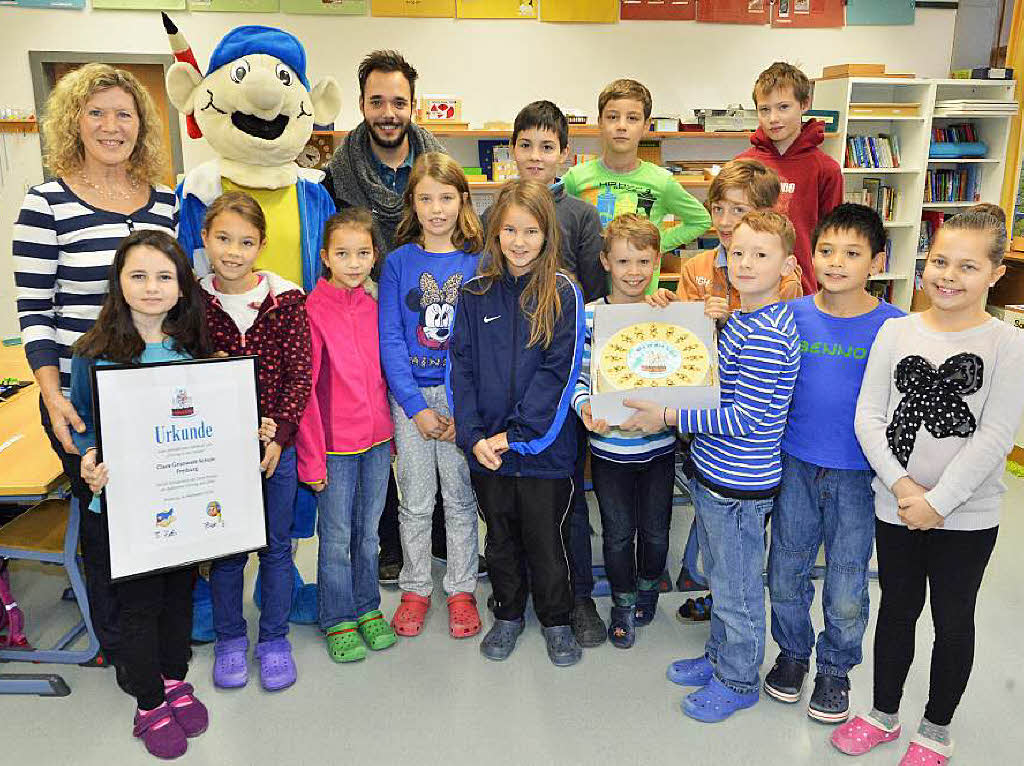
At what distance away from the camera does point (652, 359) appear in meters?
2.14

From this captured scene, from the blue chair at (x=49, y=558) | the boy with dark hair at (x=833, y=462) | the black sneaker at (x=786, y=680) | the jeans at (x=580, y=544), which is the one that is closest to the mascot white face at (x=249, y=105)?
the blue chair at (x=49, y=558)

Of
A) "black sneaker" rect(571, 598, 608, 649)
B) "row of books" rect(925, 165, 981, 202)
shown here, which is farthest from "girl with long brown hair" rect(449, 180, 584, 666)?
"row of books" rect(925, 165, 981, 202)

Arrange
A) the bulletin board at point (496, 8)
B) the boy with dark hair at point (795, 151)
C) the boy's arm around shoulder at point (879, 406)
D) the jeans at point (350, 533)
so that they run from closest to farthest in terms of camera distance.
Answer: the boy's arm around shoulder at point (879, 406)
the jeans at point (350, 533)
the boy with dark hair at point (795, 151)
the bulletin board at point (496, 8)

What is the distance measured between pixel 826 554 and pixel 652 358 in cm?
70

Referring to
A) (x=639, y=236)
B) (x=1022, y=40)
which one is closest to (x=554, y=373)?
(x=639, y=236)

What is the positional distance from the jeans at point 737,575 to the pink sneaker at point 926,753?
0.39 meters

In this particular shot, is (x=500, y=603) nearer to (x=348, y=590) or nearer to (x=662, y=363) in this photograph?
(x=348, y=590)

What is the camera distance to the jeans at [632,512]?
2422 mm

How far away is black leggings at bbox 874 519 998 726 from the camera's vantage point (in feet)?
5.98

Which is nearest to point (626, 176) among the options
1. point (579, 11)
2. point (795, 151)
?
point (795, 151)

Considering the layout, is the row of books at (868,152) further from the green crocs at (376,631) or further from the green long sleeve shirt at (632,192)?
the green crocs at (376,631)

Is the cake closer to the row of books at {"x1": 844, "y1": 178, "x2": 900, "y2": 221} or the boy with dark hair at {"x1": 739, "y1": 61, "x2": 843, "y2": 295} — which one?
Answer: the boy with dark hair at {"x1": 739, "y1": 61, "x2": 843, "y2": 295}

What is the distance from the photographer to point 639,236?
2.29 metres

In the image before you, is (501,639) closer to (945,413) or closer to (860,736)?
(860,736)
